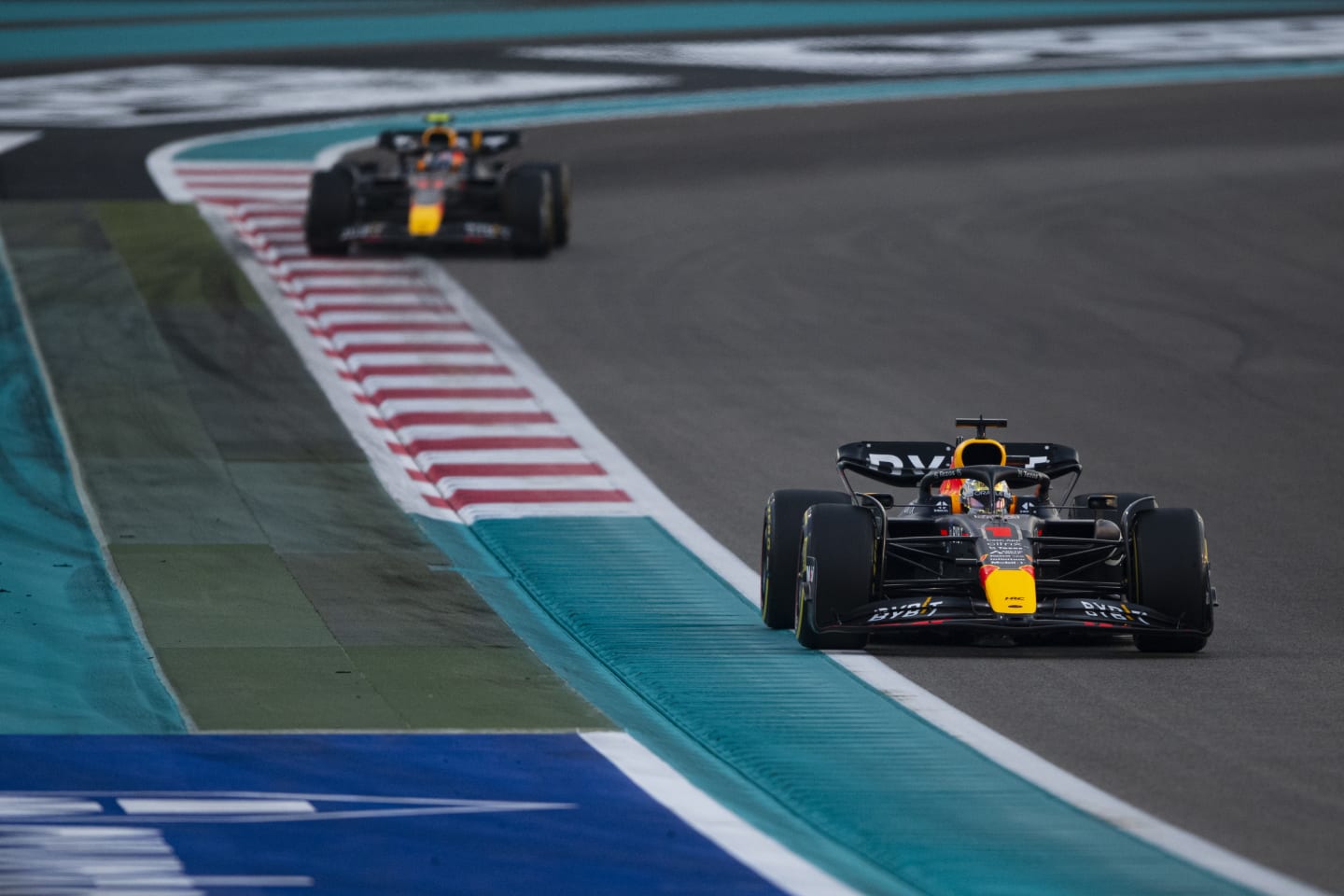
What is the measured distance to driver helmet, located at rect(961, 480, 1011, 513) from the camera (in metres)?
12.6

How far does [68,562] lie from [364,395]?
607 centimetres

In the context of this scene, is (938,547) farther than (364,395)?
No

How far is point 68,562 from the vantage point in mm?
13867

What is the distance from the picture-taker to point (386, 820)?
9.02 meters

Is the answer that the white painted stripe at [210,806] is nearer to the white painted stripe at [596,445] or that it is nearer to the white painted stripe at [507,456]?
the white painted stripe at [596,445]

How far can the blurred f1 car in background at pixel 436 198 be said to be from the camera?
81.5ft

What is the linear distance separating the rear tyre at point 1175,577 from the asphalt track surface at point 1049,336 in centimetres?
14

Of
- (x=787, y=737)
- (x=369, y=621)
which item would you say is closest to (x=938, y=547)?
(x=787, y=737)

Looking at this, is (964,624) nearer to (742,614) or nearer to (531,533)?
(742,614)

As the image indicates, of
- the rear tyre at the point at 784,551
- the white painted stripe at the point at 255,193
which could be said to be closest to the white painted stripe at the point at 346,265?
the white painted stripe at the point at 255,193

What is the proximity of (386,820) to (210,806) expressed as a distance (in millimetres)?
689

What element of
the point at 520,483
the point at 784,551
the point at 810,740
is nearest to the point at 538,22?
the point at 520,483

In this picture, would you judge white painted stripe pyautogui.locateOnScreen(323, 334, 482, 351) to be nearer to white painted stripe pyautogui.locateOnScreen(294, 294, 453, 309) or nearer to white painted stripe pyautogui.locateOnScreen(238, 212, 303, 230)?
white painted stripe pyautogui.locateOnScreen(294, 294, 453, 309)

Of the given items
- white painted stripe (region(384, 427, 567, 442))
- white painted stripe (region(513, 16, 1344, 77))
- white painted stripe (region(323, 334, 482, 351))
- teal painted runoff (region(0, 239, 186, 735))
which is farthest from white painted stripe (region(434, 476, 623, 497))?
white painted stripe (region(513, 16, 1344, 77))
